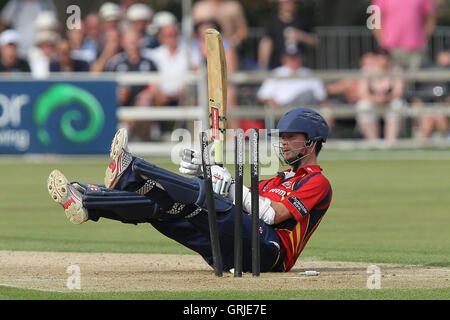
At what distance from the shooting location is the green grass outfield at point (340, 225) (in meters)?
8.24

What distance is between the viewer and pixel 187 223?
9023mm

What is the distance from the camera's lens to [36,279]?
8969 millimetres

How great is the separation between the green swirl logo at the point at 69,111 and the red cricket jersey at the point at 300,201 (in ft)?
42.4

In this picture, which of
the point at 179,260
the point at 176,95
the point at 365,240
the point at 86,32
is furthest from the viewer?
the point at 86,32

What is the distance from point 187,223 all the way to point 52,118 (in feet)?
43.0

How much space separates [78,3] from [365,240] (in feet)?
63.3

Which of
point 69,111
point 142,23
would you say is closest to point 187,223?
point 69,111

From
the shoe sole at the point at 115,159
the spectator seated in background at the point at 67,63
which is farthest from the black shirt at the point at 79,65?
the shoe sole at the point at 115,159

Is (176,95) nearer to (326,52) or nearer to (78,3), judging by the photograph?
(326,52)

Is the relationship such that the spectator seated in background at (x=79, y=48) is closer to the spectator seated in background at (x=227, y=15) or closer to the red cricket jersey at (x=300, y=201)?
the spectator seated in background at (x=227, y=15)

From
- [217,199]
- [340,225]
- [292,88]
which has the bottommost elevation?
[340,225]

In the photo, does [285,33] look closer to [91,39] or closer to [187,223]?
[91,39]
